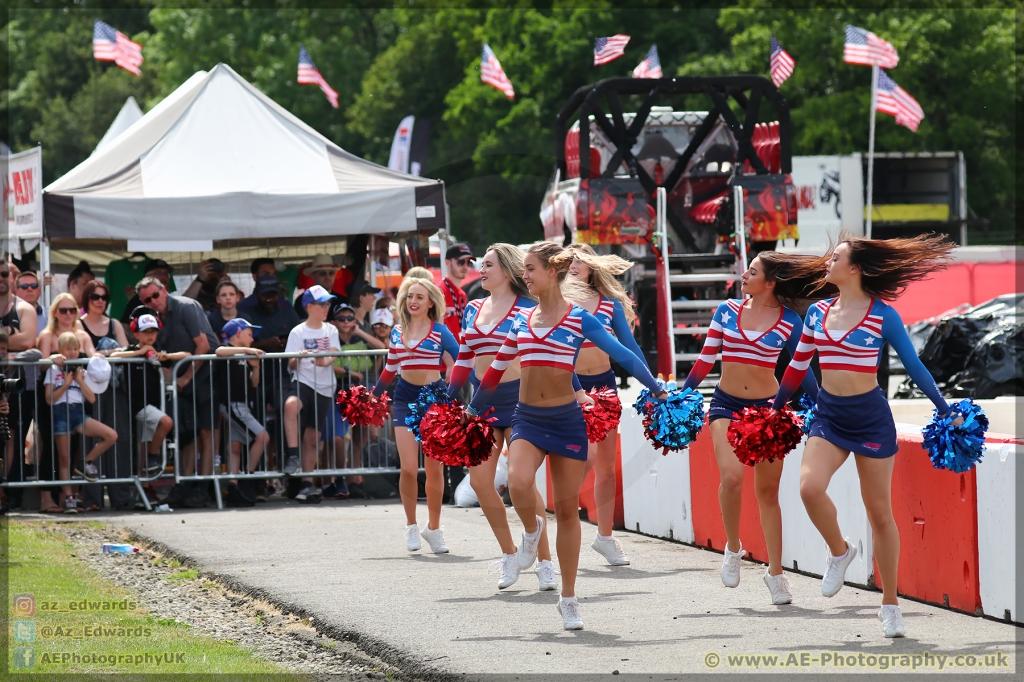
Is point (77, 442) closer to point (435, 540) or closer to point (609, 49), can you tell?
point (435, 540)

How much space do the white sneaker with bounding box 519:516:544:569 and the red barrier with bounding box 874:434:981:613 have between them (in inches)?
82.8

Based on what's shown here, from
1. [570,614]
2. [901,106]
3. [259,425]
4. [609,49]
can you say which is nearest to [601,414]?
[570,614]

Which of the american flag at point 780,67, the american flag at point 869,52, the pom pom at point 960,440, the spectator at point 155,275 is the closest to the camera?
the pom pom at point 960,440

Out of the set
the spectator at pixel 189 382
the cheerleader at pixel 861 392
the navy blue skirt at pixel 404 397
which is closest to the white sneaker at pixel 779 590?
the cheerleader at pixel 861 392

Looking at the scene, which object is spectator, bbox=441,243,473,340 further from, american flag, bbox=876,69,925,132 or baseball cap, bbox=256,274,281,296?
american flag, bbox=876,69,925,132

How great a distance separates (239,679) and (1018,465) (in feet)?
A: 13.0

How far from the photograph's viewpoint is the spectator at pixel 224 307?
13.3 metres

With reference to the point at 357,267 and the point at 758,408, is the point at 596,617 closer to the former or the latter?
the point at 758,408

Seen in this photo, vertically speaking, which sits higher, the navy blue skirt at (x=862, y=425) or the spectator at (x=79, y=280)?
the spectator at (x=79, y=280)

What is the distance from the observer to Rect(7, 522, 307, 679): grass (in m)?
6.14

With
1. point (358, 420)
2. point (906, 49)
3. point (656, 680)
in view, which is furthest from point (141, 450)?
point (906, 49)

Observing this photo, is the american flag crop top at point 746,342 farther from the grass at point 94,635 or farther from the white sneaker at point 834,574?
the grass at point 94,635

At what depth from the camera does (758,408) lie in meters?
7.18

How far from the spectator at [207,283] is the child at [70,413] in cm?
279
